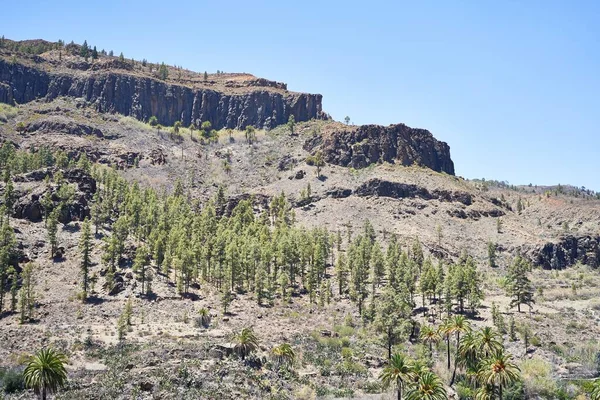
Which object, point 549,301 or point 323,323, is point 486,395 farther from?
point 549,301

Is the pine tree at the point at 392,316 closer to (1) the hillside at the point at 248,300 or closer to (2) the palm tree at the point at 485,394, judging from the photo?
(1) the hillside at the point at 248,300

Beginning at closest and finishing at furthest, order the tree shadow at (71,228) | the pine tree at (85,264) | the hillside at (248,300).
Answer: the hillside at (248,300), the pine tree at (85,264), the tree shadow at (71,228)

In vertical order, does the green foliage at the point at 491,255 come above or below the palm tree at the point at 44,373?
above

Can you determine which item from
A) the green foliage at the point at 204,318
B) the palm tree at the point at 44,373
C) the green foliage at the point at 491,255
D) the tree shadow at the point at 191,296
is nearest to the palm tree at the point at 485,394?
the palm tree at the point at 44,373

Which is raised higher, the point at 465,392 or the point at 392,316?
the point at 392,316

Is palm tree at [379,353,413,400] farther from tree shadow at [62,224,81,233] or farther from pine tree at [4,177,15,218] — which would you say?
pine tree at [4,177,15,218]

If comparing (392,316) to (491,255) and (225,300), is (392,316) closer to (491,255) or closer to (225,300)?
(225,300)

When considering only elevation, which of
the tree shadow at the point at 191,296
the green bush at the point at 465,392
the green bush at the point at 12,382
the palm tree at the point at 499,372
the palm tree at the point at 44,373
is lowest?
the green bush at the point at 12,382

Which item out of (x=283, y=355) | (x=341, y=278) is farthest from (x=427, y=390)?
(x=341, y=278)

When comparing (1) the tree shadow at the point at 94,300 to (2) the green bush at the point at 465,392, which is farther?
(1) the tree shadow at the point at 94,300

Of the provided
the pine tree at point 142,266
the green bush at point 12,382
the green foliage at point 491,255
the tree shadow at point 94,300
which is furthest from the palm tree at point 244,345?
the green foliage at point 491,255

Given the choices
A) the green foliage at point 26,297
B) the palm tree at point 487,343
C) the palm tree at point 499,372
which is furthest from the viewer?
the green foliage at point 26,297

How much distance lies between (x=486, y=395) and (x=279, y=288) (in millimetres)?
70076

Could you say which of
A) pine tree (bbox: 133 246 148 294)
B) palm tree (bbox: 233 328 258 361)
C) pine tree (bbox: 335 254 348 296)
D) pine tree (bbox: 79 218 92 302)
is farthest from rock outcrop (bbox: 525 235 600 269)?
pine tree (bbox: 79 218 92 302)
